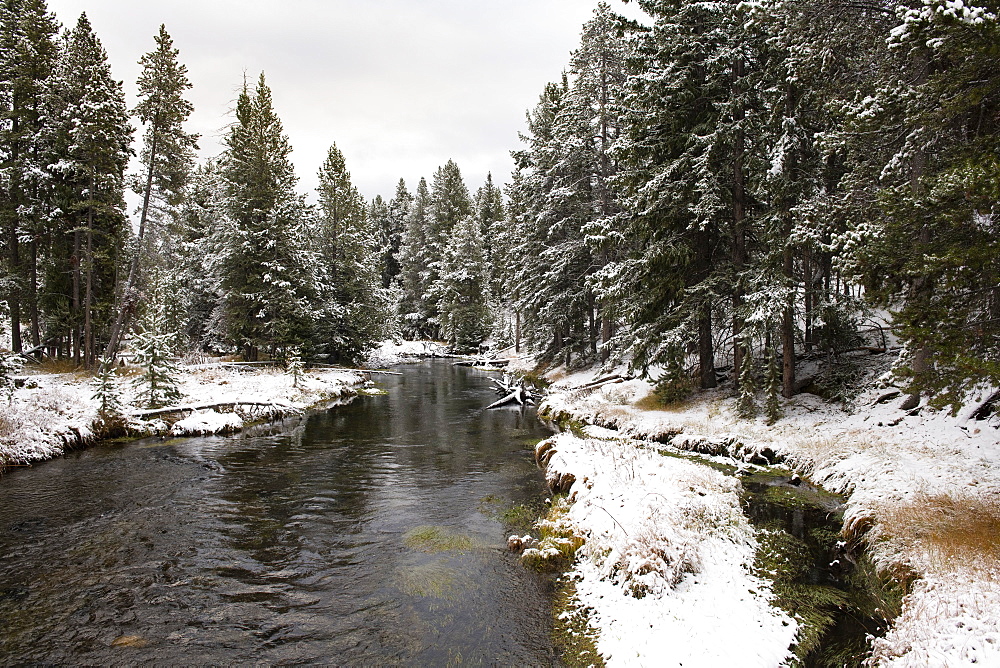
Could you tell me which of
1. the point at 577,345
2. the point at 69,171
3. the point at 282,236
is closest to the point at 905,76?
the point at 577,345

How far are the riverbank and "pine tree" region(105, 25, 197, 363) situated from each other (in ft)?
76.7

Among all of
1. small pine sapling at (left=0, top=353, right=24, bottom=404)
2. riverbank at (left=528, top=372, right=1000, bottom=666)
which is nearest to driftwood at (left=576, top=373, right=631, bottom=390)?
riverbank at (left=528, top=372, right=1000, bottom=666)

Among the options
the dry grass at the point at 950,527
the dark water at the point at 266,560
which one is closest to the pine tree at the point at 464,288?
the dark water at the point at 266,560

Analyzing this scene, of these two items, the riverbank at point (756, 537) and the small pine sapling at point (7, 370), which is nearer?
the riverbank at point (756, 537)

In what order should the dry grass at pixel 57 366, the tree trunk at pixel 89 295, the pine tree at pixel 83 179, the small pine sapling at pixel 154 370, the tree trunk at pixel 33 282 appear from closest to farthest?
the small pine sapling at pixel 154 370
the pine tree at pixel 83 179
the tree trunk at pixel 89 295
the dry grass at pixel 57 366
the tree trunk at pixel 33 282

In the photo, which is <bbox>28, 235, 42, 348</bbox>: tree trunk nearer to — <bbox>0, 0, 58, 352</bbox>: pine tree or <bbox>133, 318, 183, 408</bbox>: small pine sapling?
<bbox>0, 0, 58, 352</bbox>: pine tree

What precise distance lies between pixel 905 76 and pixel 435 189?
63174mm

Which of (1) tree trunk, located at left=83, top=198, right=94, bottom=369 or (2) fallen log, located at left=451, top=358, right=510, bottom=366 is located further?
(2) fallen log, located at left=451, top=358, right=510, bottom=366

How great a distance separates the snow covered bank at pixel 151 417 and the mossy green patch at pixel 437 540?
10.8 meters

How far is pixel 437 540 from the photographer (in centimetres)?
865

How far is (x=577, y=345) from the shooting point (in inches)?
1133

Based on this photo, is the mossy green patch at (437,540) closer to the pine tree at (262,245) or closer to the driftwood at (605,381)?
the driftwood at (605,381)

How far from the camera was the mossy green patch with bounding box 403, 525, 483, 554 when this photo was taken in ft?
27.2

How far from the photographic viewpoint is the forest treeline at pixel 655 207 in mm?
8016
